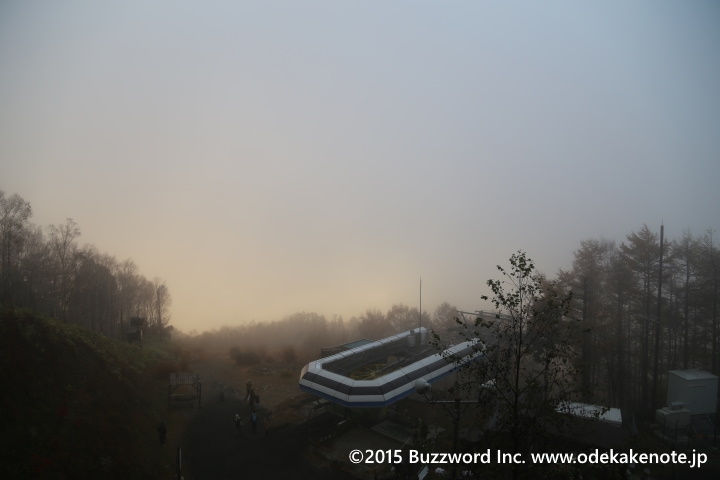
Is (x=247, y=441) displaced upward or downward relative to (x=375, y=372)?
downward

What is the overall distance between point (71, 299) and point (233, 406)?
2650 centimetres

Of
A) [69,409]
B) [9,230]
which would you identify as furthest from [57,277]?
[69,409]

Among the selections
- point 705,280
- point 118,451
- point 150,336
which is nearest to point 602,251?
point 705,280

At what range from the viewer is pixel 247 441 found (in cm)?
2486

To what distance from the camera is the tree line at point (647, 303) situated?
33.9 metres

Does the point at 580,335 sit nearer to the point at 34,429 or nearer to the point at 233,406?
the point at 233,406

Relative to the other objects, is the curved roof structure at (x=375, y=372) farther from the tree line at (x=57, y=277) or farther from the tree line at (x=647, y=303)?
the tree line at (x=57, y=277)

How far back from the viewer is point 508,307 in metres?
11.1

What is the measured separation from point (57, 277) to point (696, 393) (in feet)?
196

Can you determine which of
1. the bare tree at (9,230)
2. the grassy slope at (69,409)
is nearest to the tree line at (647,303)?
the grassy slope at (69,409)

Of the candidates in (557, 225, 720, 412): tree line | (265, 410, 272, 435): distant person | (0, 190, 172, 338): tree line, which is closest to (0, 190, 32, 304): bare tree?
(0, 190, 172, 338): tree line

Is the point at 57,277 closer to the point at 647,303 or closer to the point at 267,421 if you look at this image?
the point at 267,421

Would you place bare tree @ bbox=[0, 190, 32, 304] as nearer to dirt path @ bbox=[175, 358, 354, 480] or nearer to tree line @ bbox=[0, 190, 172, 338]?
Result: tree line @ bbox=[0, 190, 172, 338]

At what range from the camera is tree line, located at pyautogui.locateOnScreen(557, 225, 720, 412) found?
1335 inches
